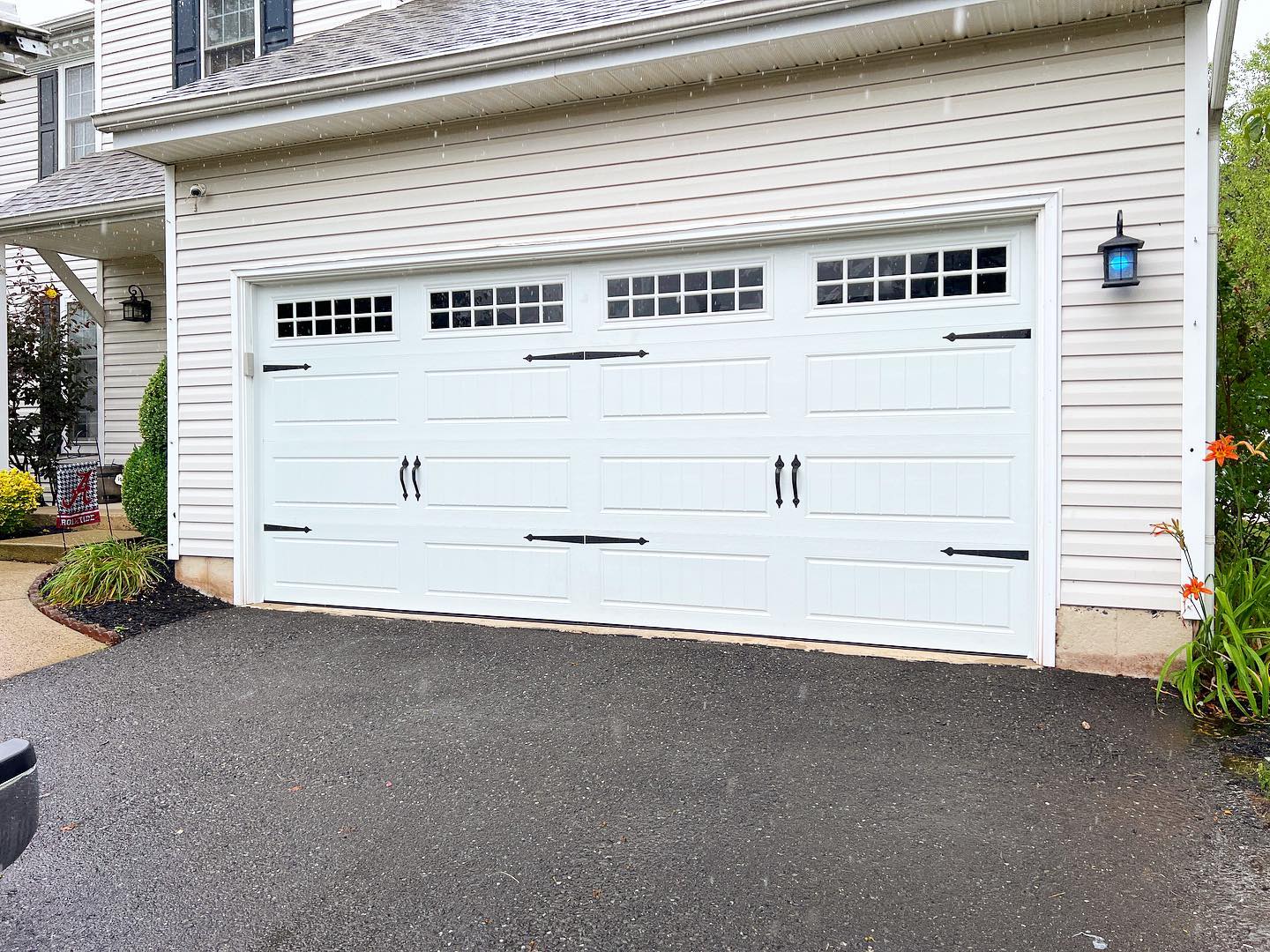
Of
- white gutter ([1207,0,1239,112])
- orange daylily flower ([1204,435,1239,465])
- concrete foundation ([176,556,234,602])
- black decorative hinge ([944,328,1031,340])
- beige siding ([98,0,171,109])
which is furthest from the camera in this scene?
beige siding ([98,0,171,109])

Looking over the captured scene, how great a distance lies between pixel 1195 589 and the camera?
4074mm

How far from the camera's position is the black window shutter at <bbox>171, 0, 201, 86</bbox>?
30.2 feet

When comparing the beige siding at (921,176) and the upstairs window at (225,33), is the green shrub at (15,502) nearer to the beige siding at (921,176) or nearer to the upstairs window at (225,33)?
the beige siding at (921,176)

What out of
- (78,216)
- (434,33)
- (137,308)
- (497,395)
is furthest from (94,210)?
(497,395)

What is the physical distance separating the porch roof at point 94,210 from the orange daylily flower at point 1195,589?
7.54 m

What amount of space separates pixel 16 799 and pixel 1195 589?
441 cm

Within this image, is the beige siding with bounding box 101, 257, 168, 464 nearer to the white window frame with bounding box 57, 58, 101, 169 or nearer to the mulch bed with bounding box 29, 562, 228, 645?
the white window frame with bounding box 57, 58, 101, 169

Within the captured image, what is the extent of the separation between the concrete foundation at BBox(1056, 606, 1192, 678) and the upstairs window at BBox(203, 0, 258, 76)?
915 centimetres

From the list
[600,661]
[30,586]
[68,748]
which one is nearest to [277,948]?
[68,748]

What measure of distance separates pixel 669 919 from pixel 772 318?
339 centimetres

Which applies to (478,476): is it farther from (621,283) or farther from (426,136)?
(426,136)

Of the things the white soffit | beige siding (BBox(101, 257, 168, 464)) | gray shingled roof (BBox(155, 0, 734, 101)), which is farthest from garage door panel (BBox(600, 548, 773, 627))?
beige siding (BBox(101, 257, 168, 464))

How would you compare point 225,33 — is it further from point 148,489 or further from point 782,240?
point 782,240

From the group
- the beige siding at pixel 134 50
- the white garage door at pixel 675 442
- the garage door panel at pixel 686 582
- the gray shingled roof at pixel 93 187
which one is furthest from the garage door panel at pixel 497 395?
the beige siding at pixel 134 50
